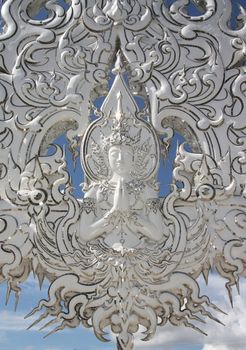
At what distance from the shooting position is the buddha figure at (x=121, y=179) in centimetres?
394

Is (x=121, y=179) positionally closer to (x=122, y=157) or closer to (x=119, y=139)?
(x=122, y=157)

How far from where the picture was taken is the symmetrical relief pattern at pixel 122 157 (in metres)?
3.86

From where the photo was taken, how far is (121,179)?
3992mm

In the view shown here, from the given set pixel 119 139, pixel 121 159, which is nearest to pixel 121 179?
pixel 121 159

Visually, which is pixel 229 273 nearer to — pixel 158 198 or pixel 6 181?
pixel 158 198

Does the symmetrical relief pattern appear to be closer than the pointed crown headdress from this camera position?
Yes

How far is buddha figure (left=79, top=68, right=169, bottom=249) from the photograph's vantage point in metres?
3.94

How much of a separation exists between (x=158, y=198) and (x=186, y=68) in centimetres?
97

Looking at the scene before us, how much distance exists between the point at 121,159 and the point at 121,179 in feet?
0.43

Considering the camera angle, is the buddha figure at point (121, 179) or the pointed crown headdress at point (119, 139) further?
the pointed crown headdress at point (119, 139)

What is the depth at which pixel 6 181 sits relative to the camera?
13.3 ft

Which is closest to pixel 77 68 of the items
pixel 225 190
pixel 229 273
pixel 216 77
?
pixel 216 77

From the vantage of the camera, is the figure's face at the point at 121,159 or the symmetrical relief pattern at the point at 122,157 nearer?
the symmetrical relief pattern at the point at 122,157

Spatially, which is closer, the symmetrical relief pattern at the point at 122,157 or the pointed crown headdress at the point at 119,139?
the symmetrical relief pattern at the point at 122,157
